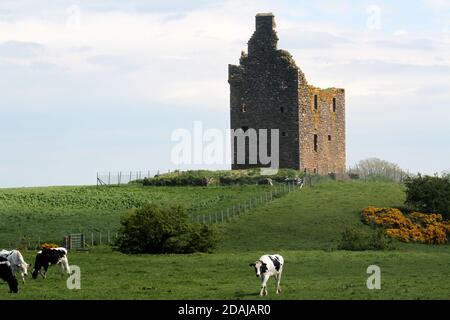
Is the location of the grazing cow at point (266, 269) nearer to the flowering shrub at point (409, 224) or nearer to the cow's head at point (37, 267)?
the cow's head at point (37, 267)

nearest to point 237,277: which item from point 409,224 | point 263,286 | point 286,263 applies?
point 263,286

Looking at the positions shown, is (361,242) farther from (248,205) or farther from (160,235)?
(248,205)

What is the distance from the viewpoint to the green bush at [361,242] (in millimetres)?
55781

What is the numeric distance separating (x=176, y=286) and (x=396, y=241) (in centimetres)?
2668

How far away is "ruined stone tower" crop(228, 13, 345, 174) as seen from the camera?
89.6m

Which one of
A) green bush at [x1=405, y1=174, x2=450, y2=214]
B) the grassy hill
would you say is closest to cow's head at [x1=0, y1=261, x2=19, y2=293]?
the grassy hill

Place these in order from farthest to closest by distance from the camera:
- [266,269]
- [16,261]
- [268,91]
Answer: [268,91], [16,261], [266,269]

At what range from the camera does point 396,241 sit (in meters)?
61.4

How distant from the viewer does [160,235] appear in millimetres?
53625

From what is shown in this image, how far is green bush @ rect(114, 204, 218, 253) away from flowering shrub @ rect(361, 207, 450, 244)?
13.1 m

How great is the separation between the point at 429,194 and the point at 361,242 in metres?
15.0

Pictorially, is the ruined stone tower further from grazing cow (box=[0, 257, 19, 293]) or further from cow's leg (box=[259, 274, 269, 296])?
grazing cow (box=[0, 257, 19, 293])

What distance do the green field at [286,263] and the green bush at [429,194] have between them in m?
2.70

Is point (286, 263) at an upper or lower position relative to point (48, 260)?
lower
